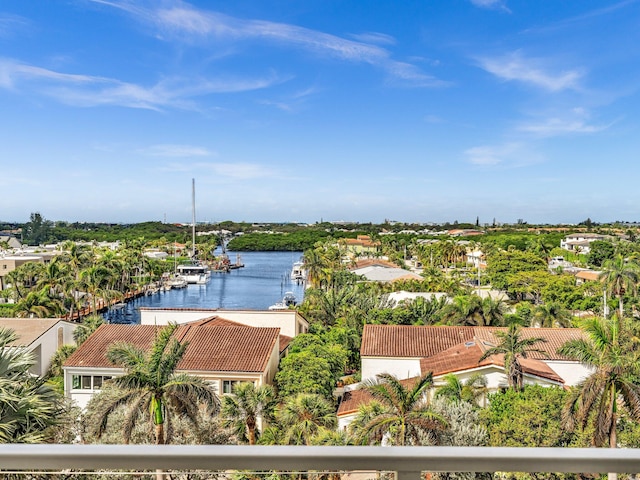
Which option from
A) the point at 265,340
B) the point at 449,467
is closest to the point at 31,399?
the point at 449,467

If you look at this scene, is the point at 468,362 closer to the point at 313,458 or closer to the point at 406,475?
the point at 406,475

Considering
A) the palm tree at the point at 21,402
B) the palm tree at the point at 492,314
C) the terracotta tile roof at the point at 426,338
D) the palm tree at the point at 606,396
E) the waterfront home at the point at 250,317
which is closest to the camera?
the palm tree at the point at 21,402

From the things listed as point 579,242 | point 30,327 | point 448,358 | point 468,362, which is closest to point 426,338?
point 448,358

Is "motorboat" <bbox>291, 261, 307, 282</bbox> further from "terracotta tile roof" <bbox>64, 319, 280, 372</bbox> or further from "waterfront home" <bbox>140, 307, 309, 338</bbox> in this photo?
"terracotta tile roof" <bbox>64, 319, 280, 372</bbox>

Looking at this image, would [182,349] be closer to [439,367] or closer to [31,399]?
[31,399]

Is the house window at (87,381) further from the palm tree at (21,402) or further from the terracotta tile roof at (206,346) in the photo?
the palm tree at (21,402)

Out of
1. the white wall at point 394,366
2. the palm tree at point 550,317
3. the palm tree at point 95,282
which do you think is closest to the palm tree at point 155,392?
the white wall at point 394,366
